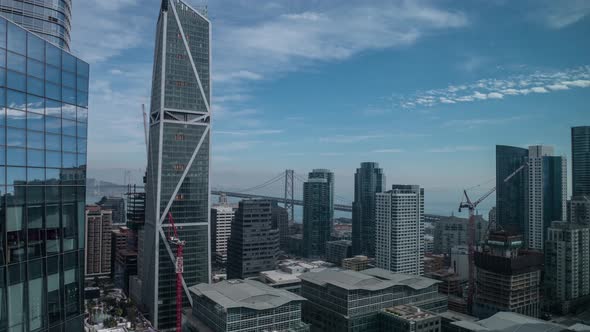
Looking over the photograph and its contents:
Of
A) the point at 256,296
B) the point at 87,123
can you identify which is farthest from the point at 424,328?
the point at 87,123

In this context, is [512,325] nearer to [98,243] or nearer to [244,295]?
[244,295]

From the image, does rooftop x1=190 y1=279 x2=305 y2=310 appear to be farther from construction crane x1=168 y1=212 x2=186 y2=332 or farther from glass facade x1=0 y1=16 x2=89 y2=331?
glass facade x1=0 y1=16 x2=89 y2=331

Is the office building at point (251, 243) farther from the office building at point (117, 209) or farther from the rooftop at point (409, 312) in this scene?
the office building at point (117, 209)

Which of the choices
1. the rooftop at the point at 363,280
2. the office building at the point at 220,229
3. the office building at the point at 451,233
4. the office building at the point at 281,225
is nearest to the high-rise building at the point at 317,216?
the office building at the point at 281,225

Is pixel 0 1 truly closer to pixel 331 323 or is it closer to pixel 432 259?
pixel 331 323

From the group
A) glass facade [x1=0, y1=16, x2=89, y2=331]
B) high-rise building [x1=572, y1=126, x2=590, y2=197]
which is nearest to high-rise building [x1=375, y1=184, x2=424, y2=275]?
high-rise building [x1=572, y1=126, x2=590, y2=197]

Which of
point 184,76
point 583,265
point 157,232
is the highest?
point 184,76
